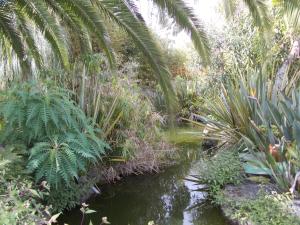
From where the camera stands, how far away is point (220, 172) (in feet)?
16.0

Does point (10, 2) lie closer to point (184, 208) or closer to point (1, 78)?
point (1, 78)

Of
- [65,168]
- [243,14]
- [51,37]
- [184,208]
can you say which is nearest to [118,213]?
[184,208]

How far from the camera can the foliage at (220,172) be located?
15.9 feet

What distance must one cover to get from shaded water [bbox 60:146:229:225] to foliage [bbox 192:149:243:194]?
284 mm

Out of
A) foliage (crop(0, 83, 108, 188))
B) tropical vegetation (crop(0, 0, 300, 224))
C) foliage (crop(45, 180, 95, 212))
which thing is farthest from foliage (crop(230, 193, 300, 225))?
foliage (crop(45, 180, 95, 212))

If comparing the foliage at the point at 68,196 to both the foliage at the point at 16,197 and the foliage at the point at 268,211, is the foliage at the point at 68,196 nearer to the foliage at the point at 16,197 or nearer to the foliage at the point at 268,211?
the foliage at the point at 16,197

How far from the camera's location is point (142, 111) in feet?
21.0

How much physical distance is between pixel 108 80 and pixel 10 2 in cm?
203

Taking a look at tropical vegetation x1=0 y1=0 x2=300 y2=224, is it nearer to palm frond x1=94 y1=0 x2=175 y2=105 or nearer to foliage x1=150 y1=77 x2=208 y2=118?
palm frond x1=94 y1=0 x2=175 y2=105

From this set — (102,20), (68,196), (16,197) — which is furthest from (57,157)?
(102,20)

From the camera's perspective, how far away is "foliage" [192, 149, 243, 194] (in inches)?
191

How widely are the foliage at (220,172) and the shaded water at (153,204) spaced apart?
0.28 m

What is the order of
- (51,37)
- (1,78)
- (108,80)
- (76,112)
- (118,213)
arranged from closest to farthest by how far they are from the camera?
(76,112)
(118,213)
(51,37)
(108,80)
(1,78)

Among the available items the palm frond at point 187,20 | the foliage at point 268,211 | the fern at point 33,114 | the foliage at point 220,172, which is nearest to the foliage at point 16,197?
the fern at point 33,114
